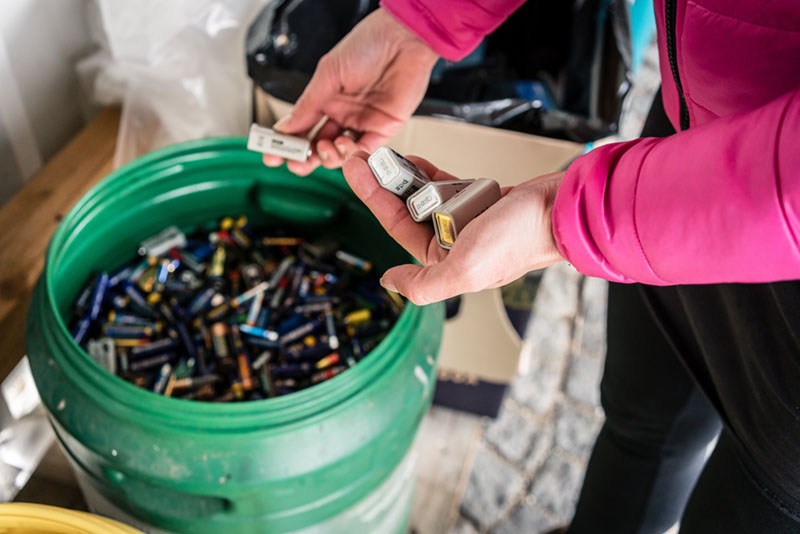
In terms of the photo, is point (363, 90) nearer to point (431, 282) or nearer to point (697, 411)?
point (431, 282)

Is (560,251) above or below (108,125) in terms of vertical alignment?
above

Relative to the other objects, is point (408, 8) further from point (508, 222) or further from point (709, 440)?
point (709, 440)

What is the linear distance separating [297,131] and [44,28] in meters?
0.60

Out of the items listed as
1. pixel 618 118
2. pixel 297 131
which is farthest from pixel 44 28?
pixel 618 118

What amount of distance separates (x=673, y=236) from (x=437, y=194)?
0.68 feet

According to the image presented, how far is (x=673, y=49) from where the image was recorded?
19.7 inches

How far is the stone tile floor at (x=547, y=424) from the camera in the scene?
120 centimetres

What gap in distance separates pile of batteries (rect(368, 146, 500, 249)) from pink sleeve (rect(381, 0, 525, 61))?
0.16 meters

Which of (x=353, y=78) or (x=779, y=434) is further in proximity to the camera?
(x=353, y=78)

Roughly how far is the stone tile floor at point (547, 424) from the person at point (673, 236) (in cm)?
39

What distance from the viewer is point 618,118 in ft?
3.37

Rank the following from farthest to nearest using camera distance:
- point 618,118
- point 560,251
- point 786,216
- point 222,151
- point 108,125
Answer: point 108,125 → point 618,118 → point 222,151 → point 560,251 → point 786,216

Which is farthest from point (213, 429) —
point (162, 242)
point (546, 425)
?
point (546, 425)

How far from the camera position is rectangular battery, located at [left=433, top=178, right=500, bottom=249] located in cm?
54
